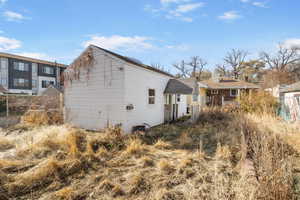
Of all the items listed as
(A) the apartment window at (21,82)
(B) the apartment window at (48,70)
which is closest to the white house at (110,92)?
(A) the apartment window at (21,82)

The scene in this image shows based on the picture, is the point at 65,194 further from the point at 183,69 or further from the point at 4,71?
the point at 183,69

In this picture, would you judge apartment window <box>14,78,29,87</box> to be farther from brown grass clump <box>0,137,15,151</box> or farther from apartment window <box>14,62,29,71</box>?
brown grass clump <box>0,137,15,151</box>

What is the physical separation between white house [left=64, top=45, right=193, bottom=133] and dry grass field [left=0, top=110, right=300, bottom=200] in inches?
76.3

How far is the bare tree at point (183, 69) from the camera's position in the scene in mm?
39250

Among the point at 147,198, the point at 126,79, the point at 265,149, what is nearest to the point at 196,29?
the point at 126,79

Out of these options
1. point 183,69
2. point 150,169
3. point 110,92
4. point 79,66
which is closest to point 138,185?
point 150,169

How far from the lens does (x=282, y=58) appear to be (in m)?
32.0

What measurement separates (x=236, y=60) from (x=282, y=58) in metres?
8.79

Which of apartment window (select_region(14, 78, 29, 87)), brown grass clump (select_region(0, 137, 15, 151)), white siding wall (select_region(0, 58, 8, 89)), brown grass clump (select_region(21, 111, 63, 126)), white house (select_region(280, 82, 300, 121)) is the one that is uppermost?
white siding wall (select_region(0, 58, 8, 89))

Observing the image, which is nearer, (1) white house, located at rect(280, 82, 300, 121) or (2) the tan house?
(1) white house, located at rect(280, 82, 300, 121)

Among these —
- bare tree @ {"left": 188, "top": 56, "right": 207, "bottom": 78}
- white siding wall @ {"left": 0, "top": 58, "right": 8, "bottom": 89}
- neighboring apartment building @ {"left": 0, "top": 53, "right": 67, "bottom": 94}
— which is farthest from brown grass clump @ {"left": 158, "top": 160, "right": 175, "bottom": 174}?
bare tree @ {"left": 188, "top": 56, "right": 207, "bottom": 78}

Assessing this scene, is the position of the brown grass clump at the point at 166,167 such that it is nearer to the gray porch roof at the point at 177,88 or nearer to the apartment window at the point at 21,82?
the gray porch roof at the point at 177,88

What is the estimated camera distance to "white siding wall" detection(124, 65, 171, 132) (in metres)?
7.34

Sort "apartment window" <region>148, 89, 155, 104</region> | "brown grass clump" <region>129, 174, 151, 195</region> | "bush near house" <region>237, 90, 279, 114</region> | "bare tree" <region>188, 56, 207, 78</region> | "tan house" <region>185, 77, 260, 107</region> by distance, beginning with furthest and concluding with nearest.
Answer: "bare tree" <region>188, 56, 207, 78</region>, "tan house" <region>185, 77, 260, 107</region>, "bush near house" <region>237, 90, 279, 114</region>, "apartment window" <region>148, 89, 155, 104</region>, "brown grass clump" <region>129, 174, 151, 195</region>
